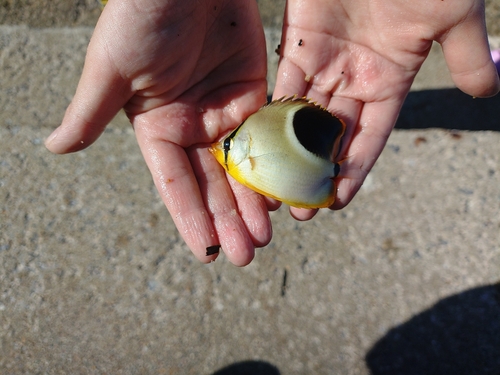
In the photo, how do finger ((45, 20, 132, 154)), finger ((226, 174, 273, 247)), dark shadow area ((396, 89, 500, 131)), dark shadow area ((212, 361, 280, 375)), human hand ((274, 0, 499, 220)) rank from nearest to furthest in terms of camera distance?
finger ((45, 20, 132, 154)), finger ((226, 174, 273, 247)), human hand ((274, 0, 499, 220)), dark shadow area ((212, 361, 280, 375)), dark shadow area ((396, 89, 500, 131))

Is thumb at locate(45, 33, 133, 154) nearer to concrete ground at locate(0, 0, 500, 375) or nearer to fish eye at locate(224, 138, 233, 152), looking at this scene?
fish eye at locate(224, 138, 233, 152)

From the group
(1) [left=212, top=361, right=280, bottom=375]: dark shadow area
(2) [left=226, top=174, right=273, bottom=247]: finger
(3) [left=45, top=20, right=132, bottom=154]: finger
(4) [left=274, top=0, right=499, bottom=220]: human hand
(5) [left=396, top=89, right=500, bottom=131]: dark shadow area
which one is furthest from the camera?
(5) [left=396, top=89, right=500, bottom=131]: dark shadow area

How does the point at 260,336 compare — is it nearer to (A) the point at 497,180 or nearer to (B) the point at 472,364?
(B) the point at 472,364

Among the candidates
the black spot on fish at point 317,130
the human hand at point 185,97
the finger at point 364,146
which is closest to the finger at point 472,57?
the finger at point 364,146

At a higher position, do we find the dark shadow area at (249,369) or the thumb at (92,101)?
the thumb at (92,101)

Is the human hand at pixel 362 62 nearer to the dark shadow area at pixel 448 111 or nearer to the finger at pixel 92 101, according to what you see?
the dark shadow area at pixel 448 111

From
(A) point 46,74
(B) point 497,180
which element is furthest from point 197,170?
(B) point 497,180

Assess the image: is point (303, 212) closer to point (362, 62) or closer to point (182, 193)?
point (182, 193)

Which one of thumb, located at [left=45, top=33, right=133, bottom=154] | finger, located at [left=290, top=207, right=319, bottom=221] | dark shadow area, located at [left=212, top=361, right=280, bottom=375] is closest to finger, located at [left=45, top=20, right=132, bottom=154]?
thumb, located at [left=45, top=33, right=133, bottom=154]
